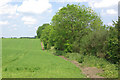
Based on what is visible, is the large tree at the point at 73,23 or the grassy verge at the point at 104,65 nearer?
the grassy verge at the point at 104,65

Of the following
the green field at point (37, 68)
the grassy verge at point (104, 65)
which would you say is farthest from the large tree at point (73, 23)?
the grassy verge at point (104, 65)

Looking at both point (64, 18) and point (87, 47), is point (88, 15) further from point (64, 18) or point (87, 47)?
point (87, 47)

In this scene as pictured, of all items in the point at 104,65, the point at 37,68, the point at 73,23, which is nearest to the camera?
the point at 37,68

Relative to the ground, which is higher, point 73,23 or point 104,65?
point 73,23

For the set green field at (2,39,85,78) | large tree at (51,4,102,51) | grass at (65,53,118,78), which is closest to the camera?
green field at (2,39,85,78)

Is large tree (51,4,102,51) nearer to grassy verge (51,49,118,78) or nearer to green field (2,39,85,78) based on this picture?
green field (2,39,85,78)

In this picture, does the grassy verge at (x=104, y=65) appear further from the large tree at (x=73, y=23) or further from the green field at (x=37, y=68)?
the large tree at (x=73, y=23)

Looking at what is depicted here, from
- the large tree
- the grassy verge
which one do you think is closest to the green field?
the grassy verge

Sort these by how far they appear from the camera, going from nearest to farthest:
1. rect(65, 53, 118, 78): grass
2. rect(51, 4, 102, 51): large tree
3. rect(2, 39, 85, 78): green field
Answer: rect(2, 39, 85, 78): green field, rect(65, 53, 118, 78): grass, rect(51, 4, 102, 51): large tree

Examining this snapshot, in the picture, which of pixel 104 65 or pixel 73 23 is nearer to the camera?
pixel 104 65

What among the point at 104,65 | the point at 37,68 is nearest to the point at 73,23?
the point at 104,65

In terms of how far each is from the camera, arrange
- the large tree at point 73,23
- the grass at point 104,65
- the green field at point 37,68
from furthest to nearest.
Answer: the large tree at point 73,23, the grass at point 104,65, the green field at point 37,68

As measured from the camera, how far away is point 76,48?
85.9 feet

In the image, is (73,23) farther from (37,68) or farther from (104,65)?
(37,68)
